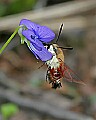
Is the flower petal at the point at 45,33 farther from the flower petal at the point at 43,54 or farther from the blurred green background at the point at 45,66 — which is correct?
the blurred green background at the point at 45,66

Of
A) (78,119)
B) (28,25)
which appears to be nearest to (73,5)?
(78,119)

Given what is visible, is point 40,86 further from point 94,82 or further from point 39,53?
point 39,53

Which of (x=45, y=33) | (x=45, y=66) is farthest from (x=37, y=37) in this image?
(x=45, y=66)

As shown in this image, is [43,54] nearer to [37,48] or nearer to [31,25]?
[37,48]

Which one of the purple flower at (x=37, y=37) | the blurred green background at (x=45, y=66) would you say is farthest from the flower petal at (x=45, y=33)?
the blurred green background at (x=45, y=66)

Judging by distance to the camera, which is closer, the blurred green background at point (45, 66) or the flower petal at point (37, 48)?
the flower petal at point (37, 48)

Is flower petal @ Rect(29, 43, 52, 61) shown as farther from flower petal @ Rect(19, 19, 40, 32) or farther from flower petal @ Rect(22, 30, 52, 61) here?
flower petal @ Rect(19, 19, 40, 32)
